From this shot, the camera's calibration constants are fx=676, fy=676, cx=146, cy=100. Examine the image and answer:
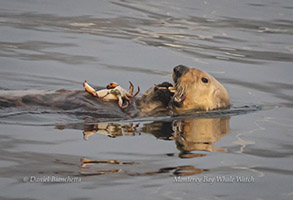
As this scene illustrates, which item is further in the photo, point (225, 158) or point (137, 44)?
point (137, 44)

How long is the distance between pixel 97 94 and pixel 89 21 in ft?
22.8

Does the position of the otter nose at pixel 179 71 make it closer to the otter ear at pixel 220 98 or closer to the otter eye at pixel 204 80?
the otter eye at pixel 204 80

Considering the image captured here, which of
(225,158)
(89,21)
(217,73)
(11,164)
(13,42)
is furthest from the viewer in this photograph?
(89,21)

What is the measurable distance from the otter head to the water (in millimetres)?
210

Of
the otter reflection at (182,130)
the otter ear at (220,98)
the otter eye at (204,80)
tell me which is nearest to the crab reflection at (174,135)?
the otter reflection at (182,130)

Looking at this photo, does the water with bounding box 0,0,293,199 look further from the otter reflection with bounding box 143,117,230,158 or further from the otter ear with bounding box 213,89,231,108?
the otter ear with bounding box 213,89,231,108

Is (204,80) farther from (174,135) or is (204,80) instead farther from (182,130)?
(174,135)

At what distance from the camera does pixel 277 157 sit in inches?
238

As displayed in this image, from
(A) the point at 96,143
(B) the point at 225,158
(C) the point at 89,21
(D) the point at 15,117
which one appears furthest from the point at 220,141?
(C) the point at 89,21

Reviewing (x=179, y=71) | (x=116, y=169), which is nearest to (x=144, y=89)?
(x=179, y=71)

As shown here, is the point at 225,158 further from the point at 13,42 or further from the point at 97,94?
the point at 13,42

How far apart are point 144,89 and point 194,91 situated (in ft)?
6.29

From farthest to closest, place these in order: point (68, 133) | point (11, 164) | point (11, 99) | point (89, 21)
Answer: point (89, 21)
point (11, 99)
point (68, 133)
point (11, 164)

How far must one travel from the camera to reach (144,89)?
9219 millimetres
